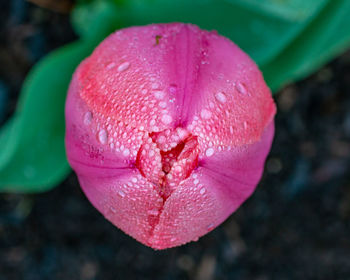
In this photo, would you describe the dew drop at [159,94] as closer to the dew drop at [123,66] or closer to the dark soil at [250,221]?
the dew drop at [123,66]

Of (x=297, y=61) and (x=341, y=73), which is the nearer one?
(x=297, y=61)

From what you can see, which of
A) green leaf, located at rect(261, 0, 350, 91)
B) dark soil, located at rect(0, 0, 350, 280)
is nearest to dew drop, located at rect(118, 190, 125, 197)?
green leaf, located at rect(261, 0, 350, 91)

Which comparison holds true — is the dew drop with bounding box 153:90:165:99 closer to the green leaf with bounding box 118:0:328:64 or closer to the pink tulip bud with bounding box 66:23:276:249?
the pink tulip bud with bounding box 66:23:276:249

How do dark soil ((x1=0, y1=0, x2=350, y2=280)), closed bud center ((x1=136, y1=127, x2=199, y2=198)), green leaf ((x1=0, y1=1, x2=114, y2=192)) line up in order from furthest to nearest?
1. dark soil ((x1=0, y1=0, x2=350, y2=280))
2. green leaf ((x1=0, y1=1, x2=114, y2=192))
3. closed bud center ((x1=136, y1=127, x2=199, y2=198))

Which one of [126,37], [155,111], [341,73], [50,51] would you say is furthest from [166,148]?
[341,73]

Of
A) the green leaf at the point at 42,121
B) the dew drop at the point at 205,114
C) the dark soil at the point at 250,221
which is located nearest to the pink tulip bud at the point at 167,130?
the dew drop at the point at 205,114

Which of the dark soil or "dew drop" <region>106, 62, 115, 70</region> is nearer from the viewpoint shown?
"dew drop" <region>106, 62, 115, 70</region>

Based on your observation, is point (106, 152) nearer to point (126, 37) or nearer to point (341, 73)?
point (126, 37)
